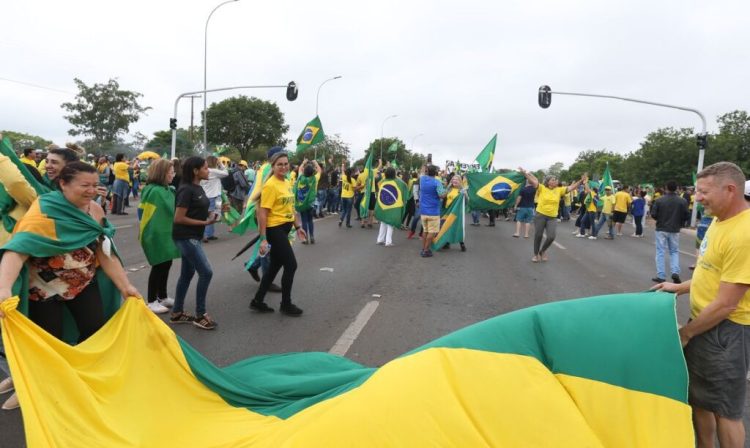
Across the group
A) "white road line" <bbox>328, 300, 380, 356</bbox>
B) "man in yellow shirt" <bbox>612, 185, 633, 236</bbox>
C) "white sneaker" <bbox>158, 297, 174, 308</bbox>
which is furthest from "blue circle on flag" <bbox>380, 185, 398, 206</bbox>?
"man in yellow shirt" <bbox>612, 185, 633, 236</bbox>

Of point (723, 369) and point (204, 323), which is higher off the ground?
point (723, 369)

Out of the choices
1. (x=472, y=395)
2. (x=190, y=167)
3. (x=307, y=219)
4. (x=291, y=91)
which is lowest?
(x=307, y=219)

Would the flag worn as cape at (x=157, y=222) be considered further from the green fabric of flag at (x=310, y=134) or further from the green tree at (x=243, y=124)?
the green tree at (x=243, y=124)

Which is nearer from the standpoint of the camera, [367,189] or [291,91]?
[367,189]

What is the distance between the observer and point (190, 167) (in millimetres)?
5266

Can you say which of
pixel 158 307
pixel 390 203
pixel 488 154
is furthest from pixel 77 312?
pixel 488 154

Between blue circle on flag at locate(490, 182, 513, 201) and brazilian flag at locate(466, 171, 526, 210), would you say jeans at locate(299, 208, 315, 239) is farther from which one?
blue circle on flag at locate(490, 182, 513, 201)

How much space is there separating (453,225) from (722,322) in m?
9.33

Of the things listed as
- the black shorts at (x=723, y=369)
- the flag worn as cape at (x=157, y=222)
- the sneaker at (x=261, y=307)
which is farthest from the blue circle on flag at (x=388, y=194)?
the black shorts at (x=723, y=369)

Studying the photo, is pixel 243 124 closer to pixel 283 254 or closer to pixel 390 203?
pixel 390 203

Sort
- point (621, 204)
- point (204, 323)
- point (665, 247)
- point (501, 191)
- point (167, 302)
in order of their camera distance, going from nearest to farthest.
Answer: point (204, 323)
point (167, 302)
point (665, 247)
point (501, 191)
point (621, 204)

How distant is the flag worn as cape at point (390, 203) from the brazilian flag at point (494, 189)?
1.86 meters

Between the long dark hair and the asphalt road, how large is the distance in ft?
5.37

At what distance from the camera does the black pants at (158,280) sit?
5867mm
